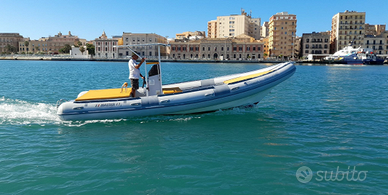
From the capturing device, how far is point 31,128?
9.39m

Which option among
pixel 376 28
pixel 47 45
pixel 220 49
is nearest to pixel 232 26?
pixel 220 49

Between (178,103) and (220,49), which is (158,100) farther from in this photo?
(220,49)

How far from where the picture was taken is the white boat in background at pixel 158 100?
976cm

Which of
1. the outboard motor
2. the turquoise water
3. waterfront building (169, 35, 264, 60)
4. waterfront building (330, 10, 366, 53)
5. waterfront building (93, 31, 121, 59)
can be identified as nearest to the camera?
the turquoise water

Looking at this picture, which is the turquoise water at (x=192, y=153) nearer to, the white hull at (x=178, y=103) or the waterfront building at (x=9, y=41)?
the white hull at (x=178, y=103)

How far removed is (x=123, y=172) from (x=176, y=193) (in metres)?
1.40

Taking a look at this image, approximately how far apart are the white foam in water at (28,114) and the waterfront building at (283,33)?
309 feet

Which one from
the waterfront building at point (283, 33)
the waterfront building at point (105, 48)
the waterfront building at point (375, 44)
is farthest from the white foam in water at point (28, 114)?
the waterfront building at point (105, 48)

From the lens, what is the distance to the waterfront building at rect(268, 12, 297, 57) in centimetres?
9879

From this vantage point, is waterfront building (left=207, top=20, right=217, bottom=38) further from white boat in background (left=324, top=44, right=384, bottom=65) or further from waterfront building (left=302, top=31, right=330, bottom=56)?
white boat in background (left=324, top=44, right=384, bottom=65)

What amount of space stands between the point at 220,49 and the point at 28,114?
96298mm

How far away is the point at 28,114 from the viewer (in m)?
10.8

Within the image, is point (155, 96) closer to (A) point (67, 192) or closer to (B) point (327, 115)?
(A) point (67, 192)

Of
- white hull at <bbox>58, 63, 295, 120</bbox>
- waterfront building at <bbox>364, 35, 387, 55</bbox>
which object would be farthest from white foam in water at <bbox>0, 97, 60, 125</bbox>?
waterfront building at <bbox>364, 35, 387, 55</bbox>
